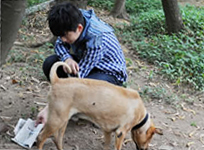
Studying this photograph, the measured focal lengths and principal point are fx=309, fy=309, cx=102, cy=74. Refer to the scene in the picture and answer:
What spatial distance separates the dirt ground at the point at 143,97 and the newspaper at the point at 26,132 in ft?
0.33

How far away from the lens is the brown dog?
336 centimetres

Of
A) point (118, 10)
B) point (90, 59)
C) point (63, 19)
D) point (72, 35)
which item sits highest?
point (63, 19)

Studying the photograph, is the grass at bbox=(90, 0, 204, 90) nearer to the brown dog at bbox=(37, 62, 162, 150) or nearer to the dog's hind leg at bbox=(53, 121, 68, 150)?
the brown dog at bbox=(37, 62, 162, 150)

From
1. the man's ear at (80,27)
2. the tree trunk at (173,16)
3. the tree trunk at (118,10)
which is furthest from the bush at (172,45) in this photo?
the man's ear at (80,27)

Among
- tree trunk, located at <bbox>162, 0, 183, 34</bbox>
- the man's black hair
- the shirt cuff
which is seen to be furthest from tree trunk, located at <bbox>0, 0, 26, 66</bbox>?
tree trunk, located at <bbox>162, 0, 183, 34</bbox>

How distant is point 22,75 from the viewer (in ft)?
17.9

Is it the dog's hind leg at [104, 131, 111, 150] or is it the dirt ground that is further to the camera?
the dirt ground

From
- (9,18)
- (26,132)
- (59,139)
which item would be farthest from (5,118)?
(9,18)

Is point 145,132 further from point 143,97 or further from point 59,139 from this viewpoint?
point 143,97

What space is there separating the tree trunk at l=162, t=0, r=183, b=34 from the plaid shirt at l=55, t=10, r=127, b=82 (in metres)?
4.51

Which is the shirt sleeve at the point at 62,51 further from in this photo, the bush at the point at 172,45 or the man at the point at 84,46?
the bush at the point at 172,45

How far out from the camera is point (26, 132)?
389 centimetres

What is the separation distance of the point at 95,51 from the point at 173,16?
16.5 ft

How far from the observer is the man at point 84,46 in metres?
3.73
